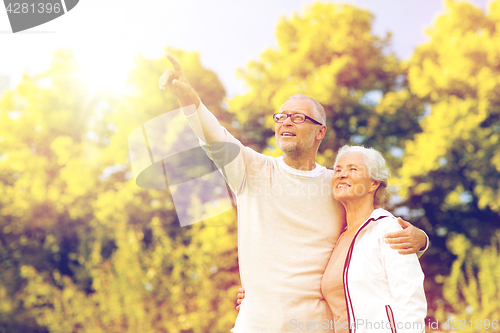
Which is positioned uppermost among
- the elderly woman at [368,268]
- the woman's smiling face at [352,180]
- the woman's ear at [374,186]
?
the woman's smiling face at [352,180]

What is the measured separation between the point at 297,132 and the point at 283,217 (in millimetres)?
467

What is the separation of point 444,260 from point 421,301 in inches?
345

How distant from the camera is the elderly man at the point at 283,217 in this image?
1.86 meters

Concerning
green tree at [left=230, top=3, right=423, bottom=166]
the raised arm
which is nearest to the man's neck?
the raised arm

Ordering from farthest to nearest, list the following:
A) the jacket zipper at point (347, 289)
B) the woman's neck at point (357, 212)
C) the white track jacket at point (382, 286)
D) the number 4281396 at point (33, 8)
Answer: the number 4281396 at point (33, 8), the woman's neck at point (357, 212), the jacket zipper at point (347, 289), the white track jacket at point (382, 286)

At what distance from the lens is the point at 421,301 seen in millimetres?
1632

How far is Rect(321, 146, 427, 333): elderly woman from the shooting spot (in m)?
1.65

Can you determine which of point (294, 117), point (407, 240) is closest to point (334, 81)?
point (294, 117)

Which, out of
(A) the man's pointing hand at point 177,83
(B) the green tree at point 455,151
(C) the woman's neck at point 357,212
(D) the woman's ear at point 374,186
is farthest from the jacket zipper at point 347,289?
(B) the green tree at point 455,151

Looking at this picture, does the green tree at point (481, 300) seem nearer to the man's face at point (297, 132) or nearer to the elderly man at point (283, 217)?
the elderly man at point (283, 217)

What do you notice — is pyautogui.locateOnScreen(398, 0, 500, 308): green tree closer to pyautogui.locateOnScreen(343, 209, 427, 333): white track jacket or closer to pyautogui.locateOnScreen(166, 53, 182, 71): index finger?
pyautogui.locateOnScreen(343, 209, 427, 333): white track jacket

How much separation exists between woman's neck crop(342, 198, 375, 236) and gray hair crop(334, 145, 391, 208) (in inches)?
3.7

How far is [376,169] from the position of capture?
2.12 metres

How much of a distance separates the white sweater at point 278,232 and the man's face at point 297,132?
122 millimetres
